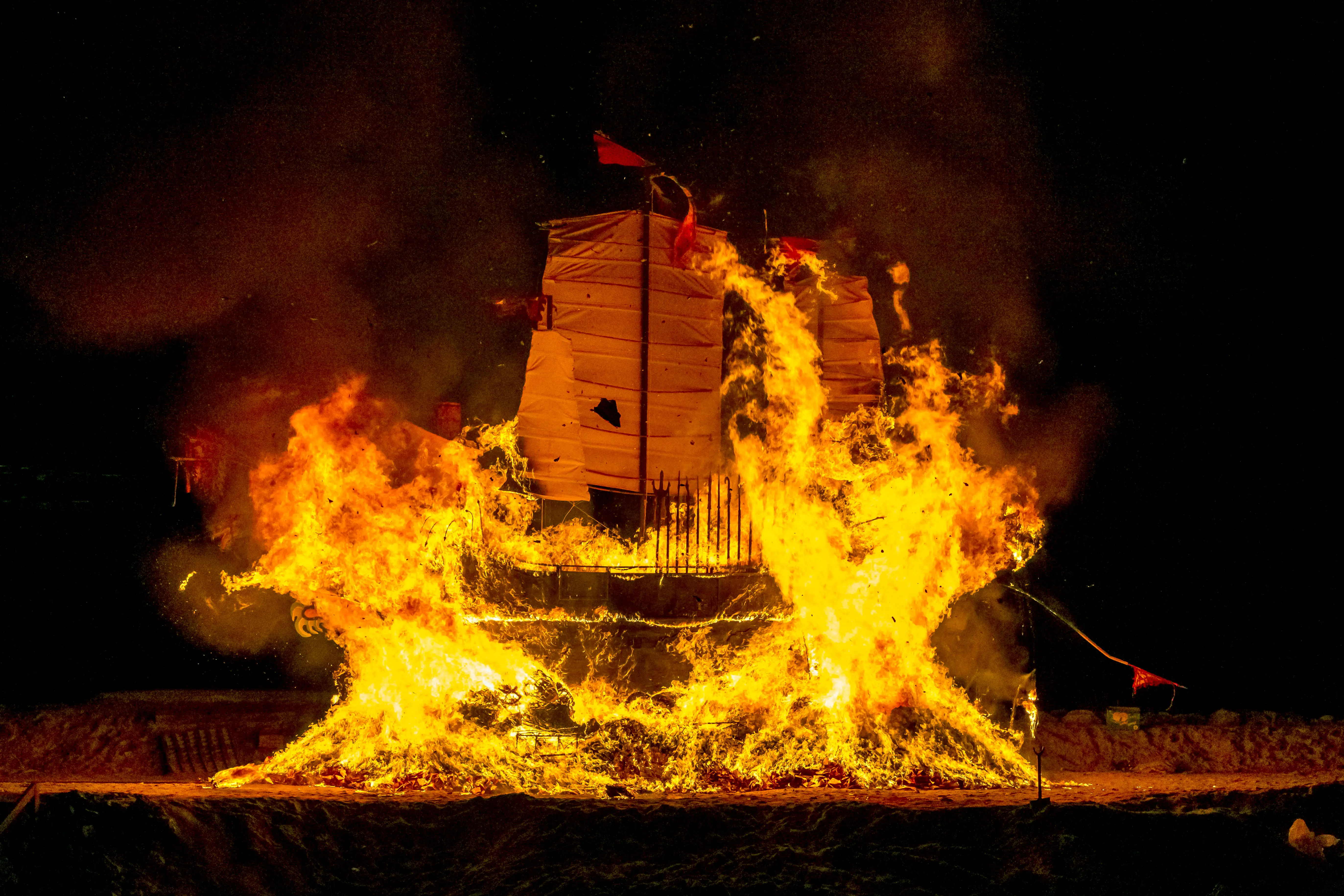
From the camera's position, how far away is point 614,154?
9.45 meters

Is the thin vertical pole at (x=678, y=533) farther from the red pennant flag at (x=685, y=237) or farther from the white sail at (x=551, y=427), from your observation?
the red pennant flag at (x=685, y=237)

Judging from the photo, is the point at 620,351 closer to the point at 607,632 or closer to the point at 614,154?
the point at 614,154

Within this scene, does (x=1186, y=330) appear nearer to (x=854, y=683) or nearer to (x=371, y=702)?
(x=854, y=683)

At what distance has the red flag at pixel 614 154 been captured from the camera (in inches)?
369

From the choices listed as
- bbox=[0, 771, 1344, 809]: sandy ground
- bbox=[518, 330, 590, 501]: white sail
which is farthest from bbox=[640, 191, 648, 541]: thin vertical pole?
bbox=[0, 771, 1344, 809]: sandy ground

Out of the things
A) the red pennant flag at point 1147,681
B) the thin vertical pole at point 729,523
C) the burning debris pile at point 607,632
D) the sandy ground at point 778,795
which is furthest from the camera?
the red pennant flag at point 1147,681

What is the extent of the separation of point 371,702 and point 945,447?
6.28 m

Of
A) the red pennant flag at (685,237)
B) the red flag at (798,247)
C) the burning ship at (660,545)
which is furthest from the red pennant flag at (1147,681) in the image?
the red pennant flag at (685,237)

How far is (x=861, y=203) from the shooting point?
10.4 meters

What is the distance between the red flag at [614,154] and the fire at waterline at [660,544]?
0.03 m

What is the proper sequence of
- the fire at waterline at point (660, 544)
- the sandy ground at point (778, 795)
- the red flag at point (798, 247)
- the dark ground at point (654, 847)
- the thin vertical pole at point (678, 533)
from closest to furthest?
1. the dark ground at point (654, 847)
2. the sandy ground at point (778, 795)
3. the fire at waterline at point (660, 544)
4. the thin vertical pole at point (678, 533)
5. the red flag at point (798, 247)

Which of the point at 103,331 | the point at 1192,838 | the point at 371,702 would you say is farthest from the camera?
the point at 103,331

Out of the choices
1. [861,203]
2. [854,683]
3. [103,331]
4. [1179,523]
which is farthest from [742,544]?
[103,331]

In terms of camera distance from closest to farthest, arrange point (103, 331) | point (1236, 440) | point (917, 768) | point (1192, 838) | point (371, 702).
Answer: point (1192, 838)
point (917, 768)
point (371, 702)
point (103, 331)
point (1236, 440)
